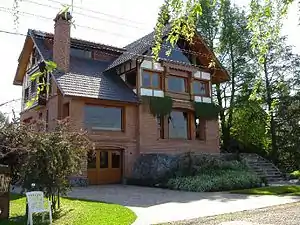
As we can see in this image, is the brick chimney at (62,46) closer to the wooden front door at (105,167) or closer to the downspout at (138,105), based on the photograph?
the downspout at (138,105)

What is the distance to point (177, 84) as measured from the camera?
2397 cm

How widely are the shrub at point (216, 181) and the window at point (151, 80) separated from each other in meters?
7.05

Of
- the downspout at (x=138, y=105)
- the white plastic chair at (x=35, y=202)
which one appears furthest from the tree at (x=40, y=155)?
the downspout at (x=138, y=105)

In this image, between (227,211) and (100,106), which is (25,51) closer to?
(100,106)

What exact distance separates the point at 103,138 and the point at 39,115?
6.65m

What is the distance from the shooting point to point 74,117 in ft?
63.8

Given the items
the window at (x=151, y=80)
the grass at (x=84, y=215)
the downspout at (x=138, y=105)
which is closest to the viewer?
the grass at (x=84, y=215)

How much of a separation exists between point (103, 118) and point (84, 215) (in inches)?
471

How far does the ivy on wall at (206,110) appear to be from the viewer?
24.1 metres

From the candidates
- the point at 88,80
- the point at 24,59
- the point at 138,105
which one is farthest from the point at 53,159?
the point at 24,59

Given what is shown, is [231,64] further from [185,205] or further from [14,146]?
[14,146]

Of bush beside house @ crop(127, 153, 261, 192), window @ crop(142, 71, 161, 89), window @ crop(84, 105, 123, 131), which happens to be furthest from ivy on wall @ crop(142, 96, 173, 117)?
bush beside house @ crop(127, 153, 261, 192)

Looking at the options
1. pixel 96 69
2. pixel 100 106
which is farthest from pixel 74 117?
pixel 96 69

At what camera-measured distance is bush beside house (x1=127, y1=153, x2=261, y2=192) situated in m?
16.3
